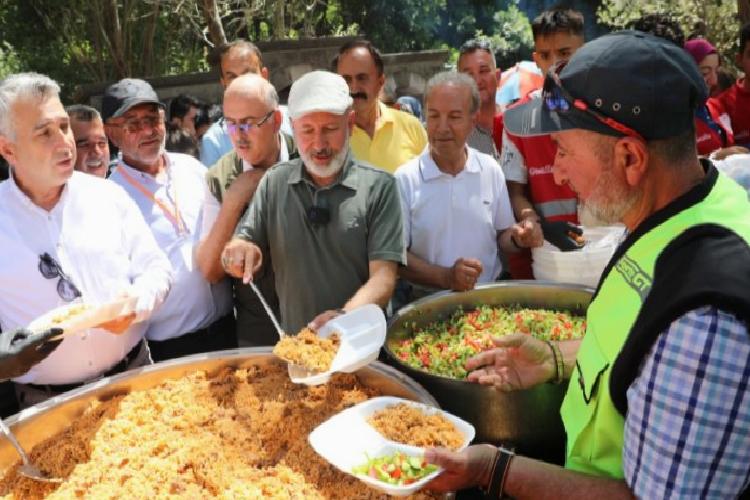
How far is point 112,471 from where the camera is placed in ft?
5.61

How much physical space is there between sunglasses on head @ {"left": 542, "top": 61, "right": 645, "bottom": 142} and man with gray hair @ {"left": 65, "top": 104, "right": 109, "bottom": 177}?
2.55 metres

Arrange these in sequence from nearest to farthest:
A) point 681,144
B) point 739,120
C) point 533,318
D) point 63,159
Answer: point 681,144 < point 63,159 < point 533,318 < point 739,120

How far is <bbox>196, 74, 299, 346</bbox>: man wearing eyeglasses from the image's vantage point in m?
2.65

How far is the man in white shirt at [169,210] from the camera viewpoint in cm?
275

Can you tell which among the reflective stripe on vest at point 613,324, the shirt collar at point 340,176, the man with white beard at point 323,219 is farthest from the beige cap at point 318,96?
the reflective stripe on vest at point 613,324

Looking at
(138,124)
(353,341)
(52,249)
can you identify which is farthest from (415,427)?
(138,124)

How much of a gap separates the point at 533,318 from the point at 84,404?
5.88ft

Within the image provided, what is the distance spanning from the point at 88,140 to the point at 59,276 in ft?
3.86

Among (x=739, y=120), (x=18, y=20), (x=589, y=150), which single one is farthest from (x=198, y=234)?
(x=18, y=20)

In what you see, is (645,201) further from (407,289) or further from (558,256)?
(407,289)

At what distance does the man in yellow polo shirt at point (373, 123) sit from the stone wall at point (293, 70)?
4900 millimetres

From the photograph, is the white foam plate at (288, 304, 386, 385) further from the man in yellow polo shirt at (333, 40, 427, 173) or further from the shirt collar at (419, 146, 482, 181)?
the man in yellow polo shirt at (333, 40, 427, 173)

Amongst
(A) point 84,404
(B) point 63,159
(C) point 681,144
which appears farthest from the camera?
(B) point 63,159

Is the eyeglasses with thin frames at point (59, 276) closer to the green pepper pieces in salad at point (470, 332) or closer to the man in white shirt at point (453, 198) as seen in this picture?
the green pepper pieces in salad at point (470, 332)
